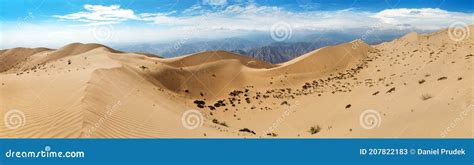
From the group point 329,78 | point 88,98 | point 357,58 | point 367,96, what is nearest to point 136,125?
point 88,98

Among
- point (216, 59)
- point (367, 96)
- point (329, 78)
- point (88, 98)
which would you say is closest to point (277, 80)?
point (329, 78)

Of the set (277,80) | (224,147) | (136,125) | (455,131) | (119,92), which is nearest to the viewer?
(224,147)

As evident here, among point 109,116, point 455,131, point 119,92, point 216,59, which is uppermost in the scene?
point 216,59

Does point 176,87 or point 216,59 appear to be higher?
point 216,59

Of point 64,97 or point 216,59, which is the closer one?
point 64,97

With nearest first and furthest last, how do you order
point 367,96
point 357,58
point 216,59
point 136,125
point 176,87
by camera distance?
point 136,125
point 367,96
point 176,87
point 216,59
point 357,58

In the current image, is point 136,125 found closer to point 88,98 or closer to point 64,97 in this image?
point 88,98

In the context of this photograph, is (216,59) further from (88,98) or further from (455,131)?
(455,131)
